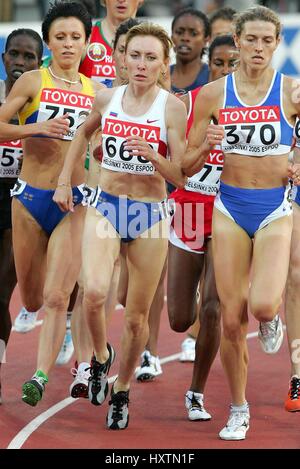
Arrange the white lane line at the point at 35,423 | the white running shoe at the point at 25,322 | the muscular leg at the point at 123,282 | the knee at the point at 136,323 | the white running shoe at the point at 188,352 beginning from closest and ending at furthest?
the white lane line at the point at 35,423, the knee at the point at 136,323, the muscular leg at the point at 123,282, the white running shoe at the point at 188,352, the white running shoe at the point at 25,322

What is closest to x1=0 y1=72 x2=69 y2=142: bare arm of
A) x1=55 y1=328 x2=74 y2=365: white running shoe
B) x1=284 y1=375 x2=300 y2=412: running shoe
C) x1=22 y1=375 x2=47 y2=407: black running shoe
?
x1=22 y1=375 x2=47 y2=407: black running shoe

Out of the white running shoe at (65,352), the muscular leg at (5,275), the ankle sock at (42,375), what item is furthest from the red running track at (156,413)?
the muscular leg at (5,275)

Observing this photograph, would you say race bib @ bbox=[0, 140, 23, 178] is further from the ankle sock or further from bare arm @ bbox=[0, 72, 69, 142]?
the ankle sock

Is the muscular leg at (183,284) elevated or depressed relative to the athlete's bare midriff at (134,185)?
→ depressed

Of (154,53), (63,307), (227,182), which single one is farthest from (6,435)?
(154,53)

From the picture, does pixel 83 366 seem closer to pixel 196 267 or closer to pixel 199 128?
pixel 196 267

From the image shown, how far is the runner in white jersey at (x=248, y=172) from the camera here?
8.09 metres

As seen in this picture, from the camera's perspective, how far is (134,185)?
8.44 metres

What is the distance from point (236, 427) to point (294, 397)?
0.65 m

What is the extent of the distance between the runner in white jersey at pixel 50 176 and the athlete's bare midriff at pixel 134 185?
545mm

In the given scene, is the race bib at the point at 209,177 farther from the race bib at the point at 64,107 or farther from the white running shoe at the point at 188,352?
the white running shoe at the point at 188,352

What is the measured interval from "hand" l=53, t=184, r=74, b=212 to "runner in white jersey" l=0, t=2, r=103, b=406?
1.12ft

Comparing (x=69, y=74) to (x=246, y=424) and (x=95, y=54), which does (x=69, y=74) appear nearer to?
(x=95, y=54)

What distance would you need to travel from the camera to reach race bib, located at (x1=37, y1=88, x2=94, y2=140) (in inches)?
348
